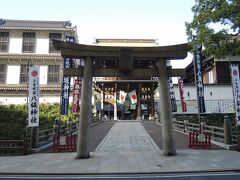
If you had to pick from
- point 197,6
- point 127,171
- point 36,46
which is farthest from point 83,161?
point 36,46

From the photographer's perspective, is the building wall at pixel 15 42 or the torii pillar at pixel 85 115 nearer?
the torii pillar at pixel 85 115

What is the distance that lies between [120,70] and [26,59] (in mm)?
24593

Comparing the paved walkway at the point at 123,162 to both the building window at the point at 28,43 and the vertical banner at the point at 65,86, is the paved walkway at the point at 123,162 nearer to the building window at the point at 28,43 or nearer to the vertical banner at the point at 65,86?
the vertical banner at the point at 65,86

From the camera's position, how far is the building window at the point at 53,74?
34.2 metres

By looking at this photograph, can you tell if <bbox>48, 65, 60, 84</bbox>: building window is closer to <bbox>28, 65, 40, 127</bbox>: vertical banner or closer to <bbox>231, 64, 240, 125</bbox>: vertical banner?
<bbox>28, 65, 40, 127</bbox>: vertical banner

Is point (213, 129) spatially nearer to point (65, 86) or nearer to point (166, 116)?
point (166, 116)

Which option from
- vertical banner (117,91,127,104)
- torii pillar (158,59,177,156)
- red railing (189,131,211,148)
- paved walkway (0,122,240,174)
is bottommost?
paved walkway (0,122,240,174)

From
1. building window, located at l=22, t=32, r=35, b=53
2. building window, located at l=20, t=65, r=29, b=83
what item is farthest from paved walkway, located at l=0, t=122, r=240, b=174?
building window, located at l=22, t=32, r=35, b=53

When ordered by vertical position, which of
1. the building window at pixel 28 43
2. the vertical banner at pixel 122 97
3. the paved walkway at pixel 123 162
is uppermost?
the building window at pixel 28 43

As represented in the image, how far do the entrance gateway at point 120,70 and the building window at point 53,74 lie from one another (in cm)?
2257

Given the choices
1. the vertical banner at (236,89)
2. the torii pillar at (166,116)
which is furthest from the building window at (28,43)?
the vertical banner at (236,89)

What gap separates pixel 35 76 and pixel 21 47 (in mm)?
22343

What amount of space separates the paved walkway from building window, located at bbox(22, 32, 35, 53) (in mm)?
24015

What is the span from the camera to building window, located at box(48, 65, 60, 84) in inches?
1346
